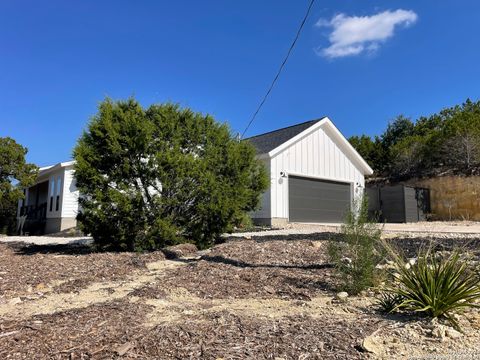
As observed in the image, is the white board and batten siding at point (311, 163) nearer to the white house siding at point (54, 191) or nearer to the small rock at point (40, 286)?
the white house siding at point (54, 191)

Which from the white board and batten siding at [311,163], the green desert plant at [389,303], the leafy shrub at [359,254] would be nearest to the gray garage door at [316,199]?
the white board and batten siding at [311,163]

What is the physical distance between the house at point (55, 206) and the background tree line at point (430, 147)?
20.1 m

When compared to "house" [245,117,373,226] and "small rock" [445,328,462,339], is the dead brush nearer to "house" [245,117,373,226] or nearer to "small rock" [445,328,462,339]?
"small rock" [445,328,462,339]

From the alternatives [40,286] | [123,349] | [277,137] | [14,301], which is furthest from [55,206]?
[123,349]

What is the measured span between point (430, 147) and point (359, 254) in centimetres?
2350

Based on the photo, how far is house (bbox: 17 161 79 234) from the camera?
17.5 m

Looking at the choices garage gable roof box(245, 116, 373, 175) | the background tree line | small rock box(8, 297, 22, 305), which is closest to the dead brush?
small rock box(8, 297, 22, 305)

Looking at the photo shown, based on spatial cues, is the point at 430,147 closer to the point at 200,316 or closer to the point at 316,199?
the point at 316,199

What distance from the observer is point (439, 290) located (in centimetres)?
416

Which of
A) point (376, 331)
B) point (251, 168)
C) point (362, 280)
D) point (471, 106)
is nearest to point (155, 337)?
point (376, 331)

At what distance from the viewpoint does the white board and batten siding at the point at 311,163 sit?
17.4 m

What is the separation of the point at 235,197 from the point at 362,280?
15.7 feet

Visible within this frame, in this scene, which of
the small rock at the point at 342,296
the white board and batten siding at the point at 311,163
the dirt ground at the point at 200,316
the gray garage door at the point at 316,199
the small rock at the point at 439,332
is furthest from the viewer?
the gray garage door at the point at 316,199

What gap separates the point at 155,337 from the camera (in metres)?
3.49
